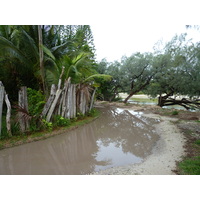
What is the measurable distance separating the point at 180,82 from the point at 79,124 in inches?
367

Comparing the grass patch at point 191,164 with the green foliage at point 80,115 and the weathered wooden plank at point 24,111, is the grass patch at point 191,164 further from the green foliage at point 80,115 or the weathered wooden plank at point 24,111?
the green foliage at point 80,115

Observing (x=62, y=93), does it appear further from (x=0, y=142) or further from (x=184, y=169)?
(x=184, y=169)

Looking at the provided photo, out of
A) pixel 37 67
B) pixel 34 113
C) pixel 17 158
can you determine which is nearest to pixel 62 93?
pixel 34 113

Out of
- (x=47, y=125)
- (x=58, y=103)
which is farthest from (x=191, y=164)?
(x=58, y=103)

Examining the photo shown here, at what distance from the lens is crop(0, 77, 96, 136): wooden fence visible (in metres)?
3.87

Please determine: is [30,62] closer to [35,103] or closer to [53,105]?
[35,103]

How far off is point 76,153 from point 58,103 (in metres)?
→ 2.18

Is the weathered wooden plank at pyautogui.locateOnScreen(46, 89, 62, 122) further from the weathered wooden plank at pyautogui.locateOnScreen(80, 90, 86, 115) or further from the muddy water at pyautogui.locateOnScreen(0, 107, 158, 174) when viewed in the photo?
the weathered wooden plank at pyautogui.locateOnScreen(80, 90, 86, 115)

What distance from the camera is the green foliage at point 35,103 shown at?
4.29 meters

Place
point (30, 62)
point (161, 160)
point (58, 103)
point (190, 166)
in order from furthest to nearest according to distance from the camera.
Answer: point (30, 62) → point (58, 103) → point (161, 160) → point (190, 166)

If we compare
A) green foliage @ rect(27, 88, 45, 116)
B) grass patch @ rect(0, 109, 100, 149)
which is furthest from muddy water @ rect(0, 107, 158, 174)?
green foliage @ rect(27, 88, 45, 116)

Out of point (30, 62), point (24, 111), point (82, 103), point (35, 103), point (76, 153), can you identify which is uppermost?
point (30, 62)

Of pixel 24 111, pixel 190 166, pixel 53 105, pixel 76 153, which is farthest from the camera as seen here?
pixel 53 105

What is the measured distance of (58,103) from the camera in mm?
5004
